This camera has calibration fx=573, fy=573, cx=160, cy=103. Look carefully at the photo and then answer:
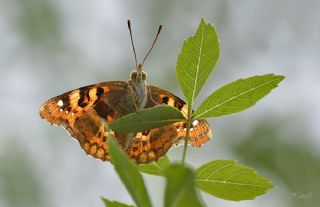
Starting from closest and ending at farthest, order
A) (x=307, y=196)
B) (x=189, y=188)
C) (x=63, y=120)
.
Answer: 1. (x=189, y=188)
2. (x=307, y=196)
3. (x=63, y=120)

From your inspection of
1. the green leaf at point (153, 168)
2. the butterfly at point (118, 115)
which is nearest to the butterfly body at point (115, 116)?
the butterfly at point (118, 115)

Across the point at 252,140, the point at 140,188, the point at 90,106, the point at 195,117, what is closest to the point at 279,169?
the point at 252,140

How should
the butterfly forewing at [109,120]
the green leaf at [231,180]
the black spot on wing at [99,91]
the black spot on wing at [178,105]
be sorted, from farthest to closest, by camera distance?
the black spot on wing at [99,91] < the black spot on wing at [178,105] < the butterfly forewing at [109,120] < the green leaf at [231,180]

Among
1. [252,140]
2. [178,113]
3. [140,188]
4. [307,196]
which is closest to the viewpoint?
[140,188]

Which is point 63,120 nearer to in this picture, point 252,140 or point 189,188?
point 189,188

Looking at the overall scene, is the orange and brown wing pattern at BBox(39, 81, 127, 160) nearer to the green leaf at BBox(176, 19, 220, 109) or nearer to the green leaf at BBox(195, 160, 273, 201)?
the green leaf at BBox(176, 19, 220, 109)

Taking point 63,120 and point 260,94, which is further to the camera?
point 63,120

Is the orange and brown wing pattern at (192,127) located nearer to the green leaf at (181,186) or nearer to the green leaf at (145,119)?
the green leaf at (145,119)
